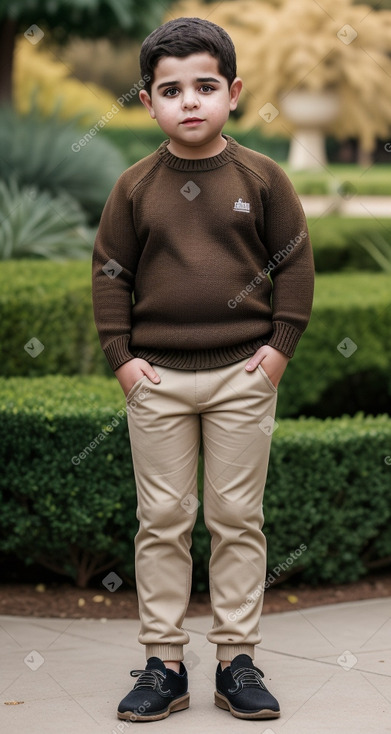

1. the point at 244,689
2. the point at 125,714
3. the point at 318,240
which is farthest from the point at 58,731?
the point at 318,240

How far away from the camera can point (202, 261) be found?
10.3ft

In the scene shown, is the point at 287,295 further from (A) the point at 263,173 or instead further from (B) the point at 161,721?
(B) the point at 161,721

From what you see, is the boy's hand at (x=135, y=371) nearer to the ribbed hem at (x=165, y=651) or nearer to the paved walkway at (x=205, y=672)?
the ribbed hem at (x=165, y=651)


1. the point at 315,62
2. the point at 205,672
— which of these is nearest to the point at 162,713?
the point at 205,672

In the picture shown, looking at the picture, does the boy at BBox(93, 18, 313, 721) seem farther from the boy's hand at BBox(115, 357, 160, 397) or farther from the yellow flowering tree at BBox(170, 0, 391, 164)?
the yellow flowering tree at BBox(170, 0, 391, 164)

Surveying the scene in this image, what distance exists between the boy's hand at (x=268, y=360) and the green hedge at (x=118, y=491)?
127 cm

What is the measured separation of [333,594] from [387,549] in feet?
1.10

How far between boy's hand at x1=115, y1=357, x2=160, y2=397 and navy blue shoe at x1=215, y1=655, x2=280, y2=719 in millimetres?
880

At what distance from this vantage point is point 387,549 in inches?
187

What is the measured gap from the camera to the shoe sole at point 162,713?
311 centimetres

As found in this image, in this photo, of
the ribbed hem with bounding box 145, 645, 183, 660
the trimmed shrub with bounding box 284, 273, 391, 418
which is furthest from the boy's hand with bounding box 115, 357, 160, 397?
the trimmed shrub with bounding box 284, 273, 391, 418

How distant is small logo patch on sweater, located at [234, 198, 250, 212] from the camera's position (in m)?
3.14

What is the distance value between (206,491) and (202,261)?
0.70m

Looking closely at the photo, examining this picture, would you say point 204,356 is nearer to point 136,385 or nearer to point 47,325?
point 136,385
